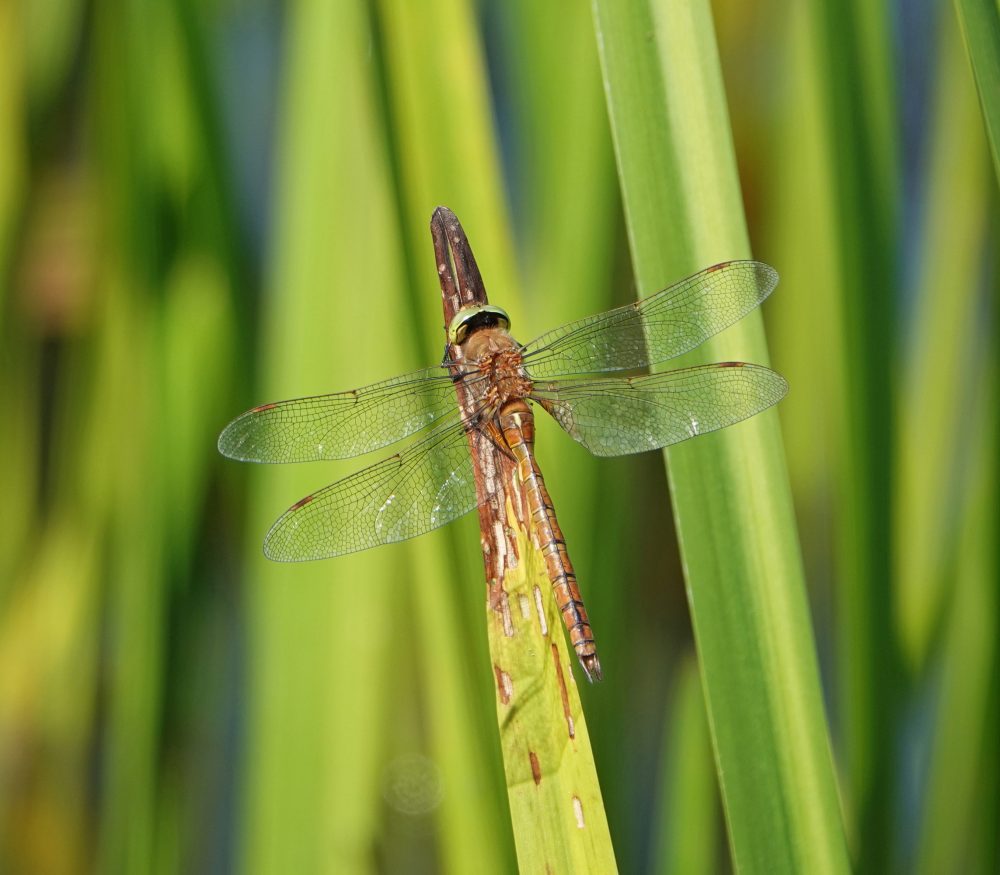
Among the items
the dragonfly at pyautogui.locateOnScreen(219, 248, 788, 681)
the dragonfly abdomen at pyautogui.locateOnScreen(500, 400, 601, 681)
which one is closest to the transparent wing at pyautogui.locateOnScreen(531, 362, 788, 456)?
the dragonfly at pyautogui.locateOnScreen(219, 248, 788, 681)

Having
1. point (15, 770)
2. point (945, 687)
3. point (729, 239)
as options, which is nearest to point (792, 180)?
point (729, 239)

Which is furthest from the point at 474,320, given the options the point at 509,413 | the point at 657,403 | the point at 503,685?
the point at 503,685

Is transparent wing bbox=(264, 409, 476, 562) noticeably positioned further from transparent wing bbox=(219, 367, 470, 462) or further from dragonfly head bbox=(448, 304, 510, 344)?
dragonfly head bbox=(448, 304, 510, 344)

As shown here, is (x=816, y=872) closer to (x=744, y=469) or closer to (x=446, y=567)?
(x=744, y=469)

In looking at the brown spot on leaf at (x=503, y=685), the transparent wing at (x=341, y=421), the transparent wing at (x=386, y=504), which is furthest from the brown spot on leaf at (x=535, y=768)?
the transparent wing at (x=341, y=421)

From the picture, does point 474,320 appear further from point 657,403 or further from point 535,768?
point 535,768
